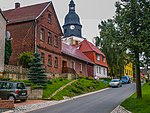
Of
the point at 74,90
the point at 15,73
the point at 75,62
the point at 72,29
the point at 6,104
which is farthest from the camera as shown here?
the point at 72,29

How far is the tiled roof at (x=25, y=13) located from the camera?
37.2 meters

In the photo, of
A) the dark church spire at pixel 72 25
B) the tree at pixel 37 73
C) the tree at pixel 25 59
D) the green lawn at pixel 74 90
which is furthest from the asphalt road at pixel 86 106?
the dark church spire at pixel 72 25

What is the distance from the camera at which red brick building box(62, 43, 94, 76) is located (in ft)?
148

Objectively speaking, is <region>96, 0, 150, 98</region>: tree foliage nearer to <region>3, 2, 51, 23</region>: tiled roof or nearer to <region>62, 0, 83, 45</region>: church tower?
<region>3, 2, 51, 23</region>: tiled roof

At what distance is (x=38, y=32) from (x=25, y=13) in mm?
4483

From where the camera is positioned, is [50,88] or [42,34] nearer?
[50,88]

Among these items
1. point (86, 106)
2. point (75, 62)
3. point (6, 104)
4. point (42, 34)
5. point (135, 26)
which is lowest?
point (86, 106)

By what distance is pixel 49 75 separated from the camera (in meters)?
37.0

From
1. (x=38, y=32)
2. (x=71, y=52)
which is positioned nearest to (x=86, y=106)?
(x=38, y=32)

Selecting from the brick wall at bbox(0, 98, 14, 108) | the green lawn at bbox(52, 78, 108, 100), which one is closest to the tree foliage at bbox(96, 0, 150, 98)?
the brick wall at bbox(0, 98, 14, 108)

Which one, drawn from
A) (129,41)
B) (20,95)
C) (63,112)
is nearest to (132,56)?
(129,41)

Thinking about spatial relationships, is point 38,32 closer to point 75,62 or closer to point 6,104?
point 75,62

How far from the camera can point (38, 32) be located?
36.5 meters

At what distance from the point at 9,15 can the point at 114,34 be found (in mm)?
25020
